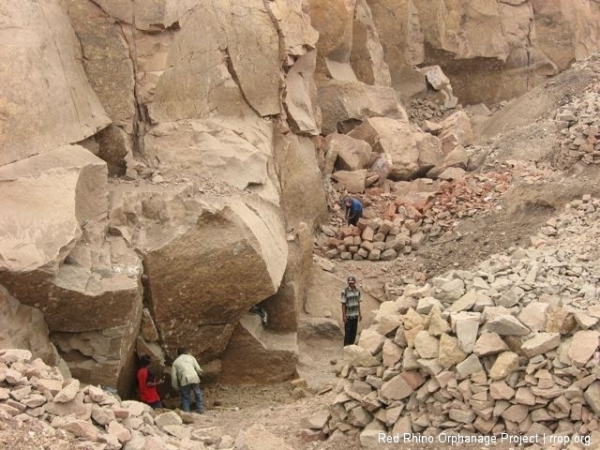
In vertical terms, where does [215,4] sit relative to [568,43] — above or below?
above

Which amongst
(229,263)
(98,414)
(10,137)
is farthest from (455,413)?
(10,137)

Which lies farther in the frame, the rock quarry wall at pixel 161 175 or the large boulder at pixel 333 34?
the large boulder at pixel 333 34

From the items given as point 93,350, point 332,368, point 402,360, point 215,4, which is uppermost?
point 215,4

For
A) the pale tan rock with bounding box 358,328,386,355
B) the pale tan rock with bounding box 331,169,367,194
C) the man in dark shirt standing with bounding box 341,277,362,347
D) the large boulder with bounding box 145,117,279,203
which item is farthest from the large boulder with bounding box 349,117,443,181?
the pale tan rock with bounding box 358,328,386,355

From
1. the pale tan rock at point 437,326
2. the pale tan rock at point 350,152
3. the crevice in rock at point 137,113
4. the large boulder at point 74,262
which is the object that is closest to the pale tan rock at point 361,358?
the pale tan rock at point 437,326

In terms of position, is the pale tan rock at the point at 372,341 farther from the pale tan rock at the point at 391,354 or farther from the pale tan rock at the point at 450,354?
the pale tan rock at the point at 450,354

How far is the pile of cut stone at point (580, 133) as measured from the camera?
1355 cm

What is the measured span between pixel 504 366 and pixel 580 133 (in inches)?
292

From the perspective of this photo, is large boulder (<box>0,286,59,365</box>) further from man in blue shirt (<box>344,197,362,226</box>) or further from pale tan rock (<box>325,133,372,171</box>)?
pale tan rock (<box>325,133,372,171</box>)

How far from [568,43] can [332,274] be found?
1305 cm

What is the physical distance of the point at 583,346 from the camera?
7.14 meters

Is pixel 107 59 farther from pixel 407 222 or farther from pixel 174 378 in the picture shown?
pixel 407 222

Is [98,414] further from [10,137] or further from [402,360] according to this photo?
[10,137]

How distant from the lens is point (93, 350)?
9.66m
